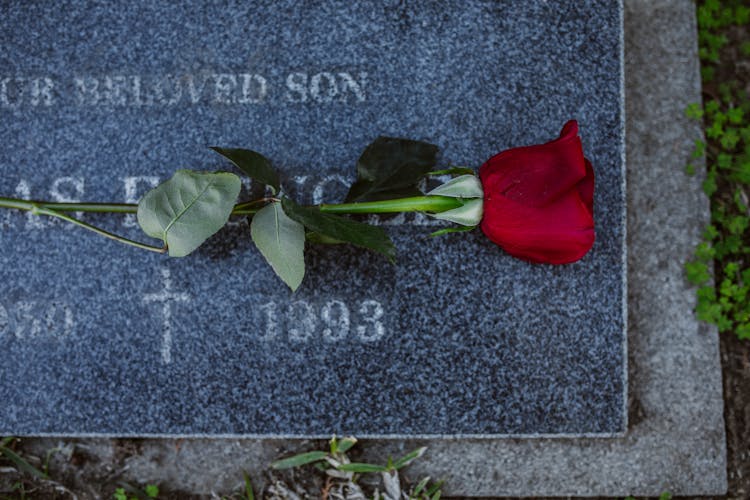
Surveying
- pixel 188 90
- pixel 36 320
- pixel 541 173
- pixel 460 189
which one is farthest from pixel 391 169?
pixel 36 320

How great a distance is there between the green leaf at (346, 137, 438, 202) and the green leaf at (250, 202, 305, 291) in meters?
0.21

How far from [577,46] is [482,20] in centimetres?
24

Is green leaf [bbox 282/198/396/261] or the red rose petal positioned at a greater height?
the red rose petal

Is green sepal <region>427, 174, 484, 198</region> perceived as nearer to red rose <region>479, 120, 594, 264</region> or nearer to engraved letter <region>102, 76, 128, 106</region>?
red rose <region>479, 120, 594, 264</region>

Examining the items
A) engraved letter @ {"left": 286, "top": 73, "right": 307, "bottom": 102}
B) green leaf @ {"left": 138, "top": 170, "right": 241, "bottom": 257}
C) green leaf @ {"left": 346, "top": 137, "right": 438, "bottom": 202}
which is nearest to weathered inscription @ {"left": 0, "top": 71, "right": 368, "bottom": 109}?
engraved letter @ {"left": 286, "top": 73, "right": 307, "bottom": 102}

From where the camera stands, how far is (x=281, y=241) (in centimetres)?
113

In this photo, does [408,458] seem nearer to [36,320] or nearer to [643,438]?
[643,438]

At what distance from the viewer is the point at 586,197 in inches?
44.6

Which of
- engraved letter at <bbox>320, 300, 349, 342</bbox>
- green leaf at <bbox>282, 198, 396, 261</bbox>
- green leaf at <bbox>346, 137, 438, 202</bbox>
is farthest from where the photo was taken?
engraved letter at <bbox>320, 300, 349, 342</bbox>

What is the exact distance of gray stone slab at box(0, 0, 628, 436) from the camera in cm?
149

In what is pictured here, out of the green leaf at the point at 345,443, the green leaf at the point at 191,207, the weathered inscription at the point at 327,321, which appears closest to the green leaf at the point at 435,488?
the green leaf at the point at 345,443

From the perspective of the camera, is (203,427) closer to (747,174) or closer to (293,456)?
(293,456)

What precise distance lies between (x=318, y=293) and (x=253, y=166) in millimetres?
398

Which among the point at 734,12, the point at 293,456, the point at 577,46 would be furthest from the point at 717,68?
the point at 293,456
